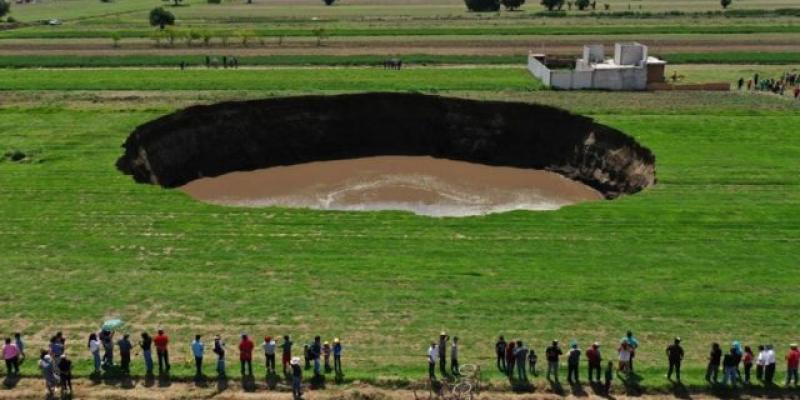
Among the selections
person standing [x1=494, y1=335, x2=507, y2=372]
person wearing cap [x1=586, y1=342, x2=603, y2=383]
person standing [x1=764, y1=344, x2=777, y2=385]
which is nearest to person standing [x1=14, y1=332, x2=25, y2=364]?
person standing [x1=494, y1=335, x2=507, y2=372]

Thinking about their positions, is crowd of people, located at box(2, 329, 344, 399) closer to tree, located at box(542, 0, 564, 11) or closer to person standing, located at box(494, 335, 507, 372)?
person standing, located at box(494, 335, 507, 372)

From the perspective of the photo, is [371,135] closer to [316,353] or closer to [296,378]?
[316,353]


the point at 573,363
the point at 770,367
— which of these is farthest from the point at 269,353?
the point at 770,367

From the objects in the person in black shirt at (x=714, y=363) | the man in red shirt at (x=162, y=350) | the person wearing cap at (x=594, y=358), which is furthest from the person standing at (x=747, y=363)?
the man in red shirt at (x=162, y=350)

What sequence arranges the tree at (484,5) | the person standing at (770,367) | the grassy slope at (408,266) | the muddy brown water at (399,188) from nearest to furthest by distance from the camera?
the person standing at (770,367), the grassy slope at (408,266), the muddy brown water at (399,188), the tree at (484,5)

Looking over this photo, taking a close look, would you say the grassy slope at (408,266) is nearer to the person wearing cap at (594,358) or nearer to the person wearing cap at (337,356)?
the person wearing cap at (337,356)

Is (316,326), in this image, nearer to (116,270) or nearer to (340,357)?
Result: (340,357)
